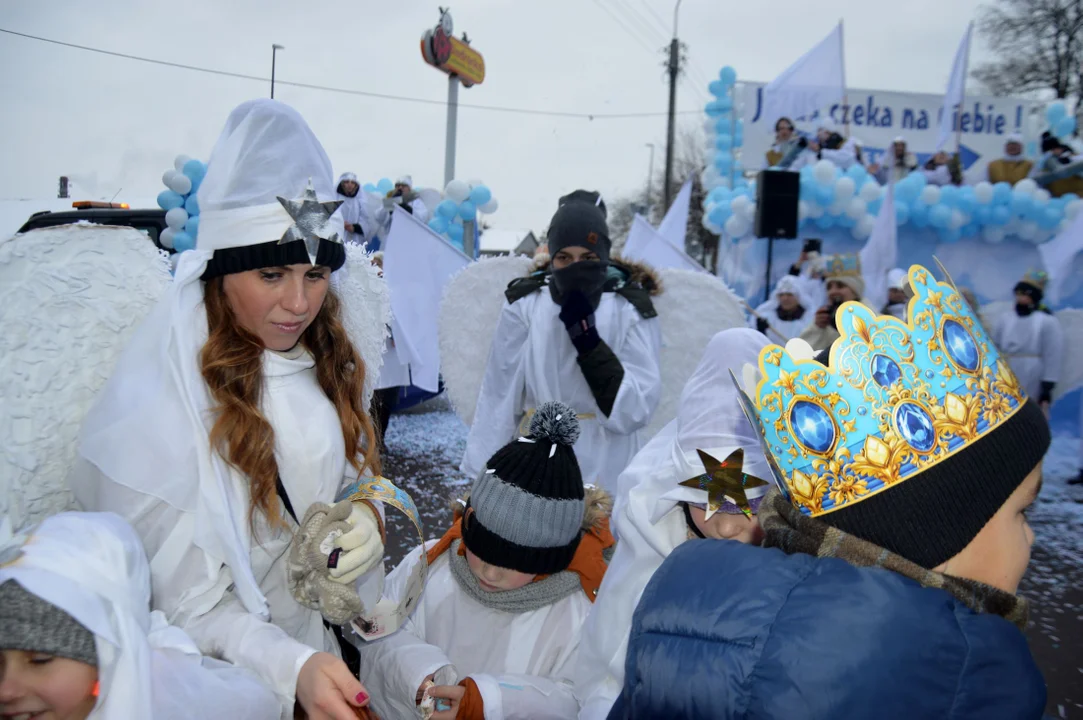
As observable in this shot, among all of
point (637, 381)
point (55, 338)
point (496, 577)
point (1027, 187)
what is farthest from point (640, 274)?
point (1027, 187)

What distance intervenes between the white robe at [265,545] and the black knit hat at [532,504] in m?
0.44

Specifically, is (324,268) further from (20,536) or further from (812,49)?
(812,49)

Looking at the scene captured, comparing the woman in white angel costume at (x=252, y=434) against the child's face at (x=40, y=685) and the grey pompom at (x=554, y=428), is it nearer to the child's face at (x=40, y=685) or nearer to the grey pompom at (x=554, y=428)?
the child's face at (x=40, y=685)

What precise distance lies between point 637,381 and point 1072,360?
21.2 feet

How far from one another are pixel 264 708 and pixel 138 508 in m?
0.45

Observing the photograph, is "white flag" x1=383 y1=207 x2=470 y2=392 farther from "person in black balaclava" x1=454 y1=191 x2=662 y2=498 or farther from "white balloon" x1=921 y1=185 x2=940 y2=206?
"white balloon" x1=921 y1=185 x2=940 y2=206

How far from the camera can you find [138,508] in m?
1.53

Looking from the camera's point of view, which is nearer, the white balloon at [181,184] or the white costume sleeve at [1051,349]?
the white balloon at [181,184]

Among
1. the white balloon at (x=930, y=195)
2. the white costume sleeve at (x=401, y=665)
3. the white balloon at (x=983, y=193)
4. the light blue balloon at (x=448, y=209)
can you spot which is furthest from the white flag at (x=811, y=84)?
the white costume sleeve at (x=401, y=665)

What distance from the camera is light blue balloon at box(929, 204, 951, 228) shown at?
1009cm

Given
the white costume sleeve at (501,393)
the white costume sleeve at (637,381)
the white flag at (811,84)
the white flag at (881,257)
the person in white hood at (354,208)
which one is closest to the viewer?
the white costume sleeve at (637,381)

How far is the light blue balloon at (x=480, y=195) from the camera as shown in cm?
950

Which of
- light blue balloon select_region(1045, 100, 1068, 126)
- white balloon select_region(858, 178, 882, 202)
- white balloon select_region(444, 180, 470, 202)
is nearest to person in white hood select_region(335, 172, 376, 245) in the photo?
white balloon select_region(444, 180, 470, 202)

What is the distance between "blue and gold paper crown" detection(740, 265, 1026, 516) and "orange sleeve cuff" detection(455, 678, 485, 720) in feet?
3.83
